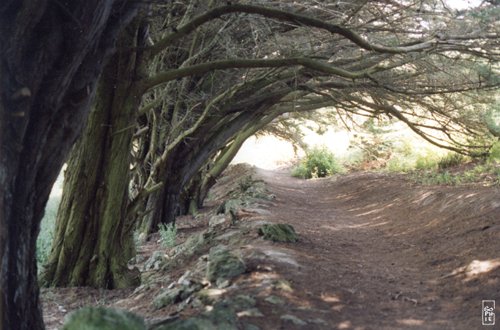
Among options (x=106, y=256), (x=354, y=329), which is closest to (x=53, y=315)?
(x=106, y=256)

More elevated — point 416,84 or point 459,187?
point 416,84

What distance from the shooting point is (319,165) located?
86.5ft

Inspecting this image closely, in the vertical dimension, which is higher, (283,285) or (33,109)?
(33,109)

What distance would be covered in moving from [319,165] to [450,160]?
11866 mm

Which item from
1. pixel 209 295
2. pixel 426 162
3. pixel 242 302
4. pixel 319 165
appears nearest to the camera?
pixel 242 302

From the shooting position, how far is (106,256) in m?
6.97

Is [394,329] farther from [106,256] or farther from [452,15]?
[452,15]

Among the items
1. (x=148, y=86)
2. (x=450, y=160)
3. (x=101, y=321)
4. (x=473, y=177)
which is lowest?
(x=101, y=321)

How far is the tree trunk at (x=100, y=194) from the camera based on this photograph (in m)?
6.40

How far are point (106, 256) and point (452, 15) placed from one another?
5992 millimetres

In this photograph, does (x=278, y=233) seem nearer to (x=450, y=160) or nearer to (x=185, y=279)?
(x=185, y=279)

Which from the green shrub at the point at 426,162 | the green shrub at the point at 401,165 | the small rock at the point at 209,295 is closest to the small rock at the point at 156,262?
the small rock at the point at 209,295

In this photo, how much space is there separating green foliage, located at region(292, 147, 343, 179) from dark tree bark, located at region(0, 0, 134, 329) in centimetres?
2210

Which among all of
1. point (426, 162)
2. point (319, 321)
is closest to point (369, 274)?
point (319, 321)
